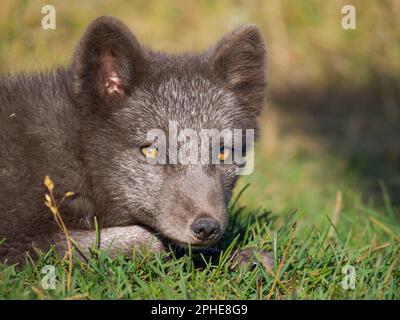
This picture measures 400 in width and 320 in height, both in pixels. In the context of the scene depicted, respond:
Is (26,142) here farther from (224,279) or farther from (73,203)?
(224,279)

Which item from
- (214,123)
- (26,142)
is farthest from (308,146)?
(26,142)

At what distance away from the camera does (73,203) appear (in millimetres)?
4887

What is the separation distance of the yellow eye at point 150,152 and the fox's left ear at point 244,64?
906 mm

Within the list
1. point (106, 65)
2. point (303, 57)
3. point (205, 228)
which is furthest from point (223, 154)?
point (303, 57)

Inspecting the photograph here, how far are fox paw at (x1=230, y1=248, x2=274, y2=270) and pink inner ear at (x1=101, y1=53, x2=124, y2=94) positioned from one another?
148 cm

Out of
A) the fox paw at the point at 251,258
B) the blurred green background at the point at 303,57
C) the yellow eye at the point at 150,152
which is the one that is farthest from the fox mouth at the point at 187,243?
the blurred green background at the point at 303,57

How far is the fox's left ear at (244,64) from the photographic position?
5.40 m

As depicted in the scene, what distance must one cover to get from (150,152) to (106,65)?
74cm

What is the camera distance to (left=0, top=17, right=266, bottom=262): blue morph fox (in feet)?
15.4

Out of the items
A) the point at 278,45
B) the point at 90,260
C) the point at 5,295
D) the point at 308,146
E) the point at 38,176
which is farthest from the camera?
the point at 278,45

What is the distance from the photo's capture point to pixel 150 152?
16.1 feet

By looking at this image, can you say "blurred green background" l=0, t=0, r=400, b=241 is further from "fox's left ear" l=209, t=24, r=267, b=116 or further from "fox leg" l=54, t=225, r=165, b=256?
"fox leg" l=54, t=225, r=165, b=256

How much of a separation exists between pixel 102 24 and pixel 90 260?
5.40 ft

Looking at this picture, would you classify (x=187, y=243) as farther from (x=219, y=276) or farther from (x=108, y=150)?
(x=108, y=150)
